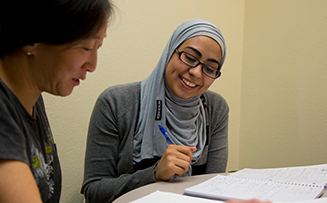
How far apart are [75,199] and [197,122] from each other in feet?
2.53

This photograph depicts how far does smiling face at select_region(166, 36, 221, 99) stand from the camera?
46.9 inches

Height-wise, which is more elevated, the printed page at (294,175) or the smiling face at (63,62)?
the smiling face at (63,62)

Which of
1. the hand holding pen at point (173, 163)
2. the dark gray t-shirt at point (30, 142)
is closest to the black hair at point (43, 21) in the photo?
the dark gray t-shirt at point (30, 142)

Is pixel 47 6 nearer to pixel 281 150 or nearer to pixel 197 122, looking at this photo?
pixel 197 122

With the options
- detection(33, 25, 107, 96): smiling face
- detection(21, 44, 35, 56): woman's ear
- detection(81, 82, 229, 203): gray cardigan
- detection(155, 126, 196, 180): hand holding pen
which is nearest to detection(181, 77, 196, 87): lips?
detection(81, 82, 229, 203): gray cardigan

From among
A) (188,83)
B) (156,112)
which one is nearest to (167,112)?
(156,112)

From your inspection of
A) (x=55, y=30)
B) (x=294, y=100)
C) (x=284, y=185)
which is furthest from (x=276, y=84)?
(x=55, y=30)

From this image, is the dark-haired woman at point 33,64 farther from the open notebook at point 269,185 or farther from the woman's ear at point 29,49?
the open notebook at point 269,185

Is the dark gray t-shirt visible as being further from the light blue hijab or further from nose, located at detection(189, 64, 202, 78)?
nose, located at detection(189, 64, 202, 78)

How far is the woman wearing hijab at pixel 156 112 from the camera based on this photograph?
1.15m

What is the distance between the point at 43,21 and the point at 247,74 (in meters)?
1.94

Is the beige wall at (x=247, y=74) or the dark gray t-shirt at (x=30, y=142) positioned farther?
the beige wall at (x=247, y=74)

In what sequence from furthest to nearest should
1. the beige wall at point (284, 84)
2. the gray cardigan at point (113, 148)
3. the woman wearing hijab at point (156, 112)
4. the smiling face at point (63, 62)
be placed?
1. the beige wall at point (284, 84)
2. the woman wearing hijab at point (156, 112)
3. the gray cardigan at point (113, 148)
4. the smiling face at point (63, 62)

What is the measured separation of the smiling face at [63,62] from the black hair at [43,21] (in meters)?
0.02
